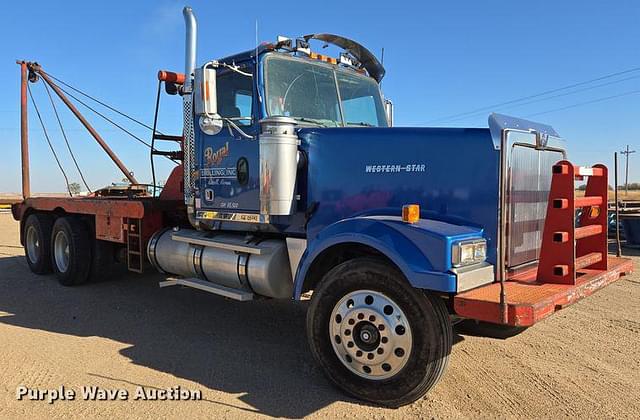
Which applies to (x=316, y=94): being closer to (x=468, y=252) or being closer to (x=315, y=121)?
(x=315, y=121)

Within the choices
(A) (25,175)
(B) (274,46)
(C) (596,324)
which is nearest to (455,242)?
(B) (274,46)

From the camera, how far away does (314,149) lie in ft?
15.5

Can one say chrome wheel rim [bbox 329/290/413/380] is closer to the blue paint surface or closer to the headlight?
the blue paint surface

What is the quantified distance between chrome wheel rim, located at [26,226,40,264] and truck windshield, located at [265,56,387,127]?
6.04m

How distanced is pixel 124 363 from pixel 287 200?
2.02m

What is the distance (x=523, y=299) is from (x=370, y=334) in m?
1.07

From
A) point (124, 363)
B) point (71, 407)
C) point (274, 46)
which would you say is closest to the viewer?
point (71, 407)

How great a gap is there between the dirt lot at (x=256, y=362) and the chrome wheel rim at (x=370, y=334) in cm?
29

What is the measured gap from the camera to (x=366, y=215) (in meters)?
4.28

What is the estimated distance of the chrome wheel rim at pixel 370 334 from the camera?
3.58 m

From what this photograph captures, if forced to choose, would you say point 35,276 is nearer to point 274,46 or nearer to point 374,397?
point 274,46

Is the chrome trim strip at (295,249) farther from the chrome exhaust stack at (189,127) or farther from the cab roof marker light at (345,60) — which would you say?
the cab roof marker light at (345,60)

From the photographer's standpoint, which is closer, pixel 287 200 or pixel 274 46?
pixel 287 200

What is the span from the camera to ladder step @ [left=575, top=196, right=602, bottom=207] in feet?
12.6
